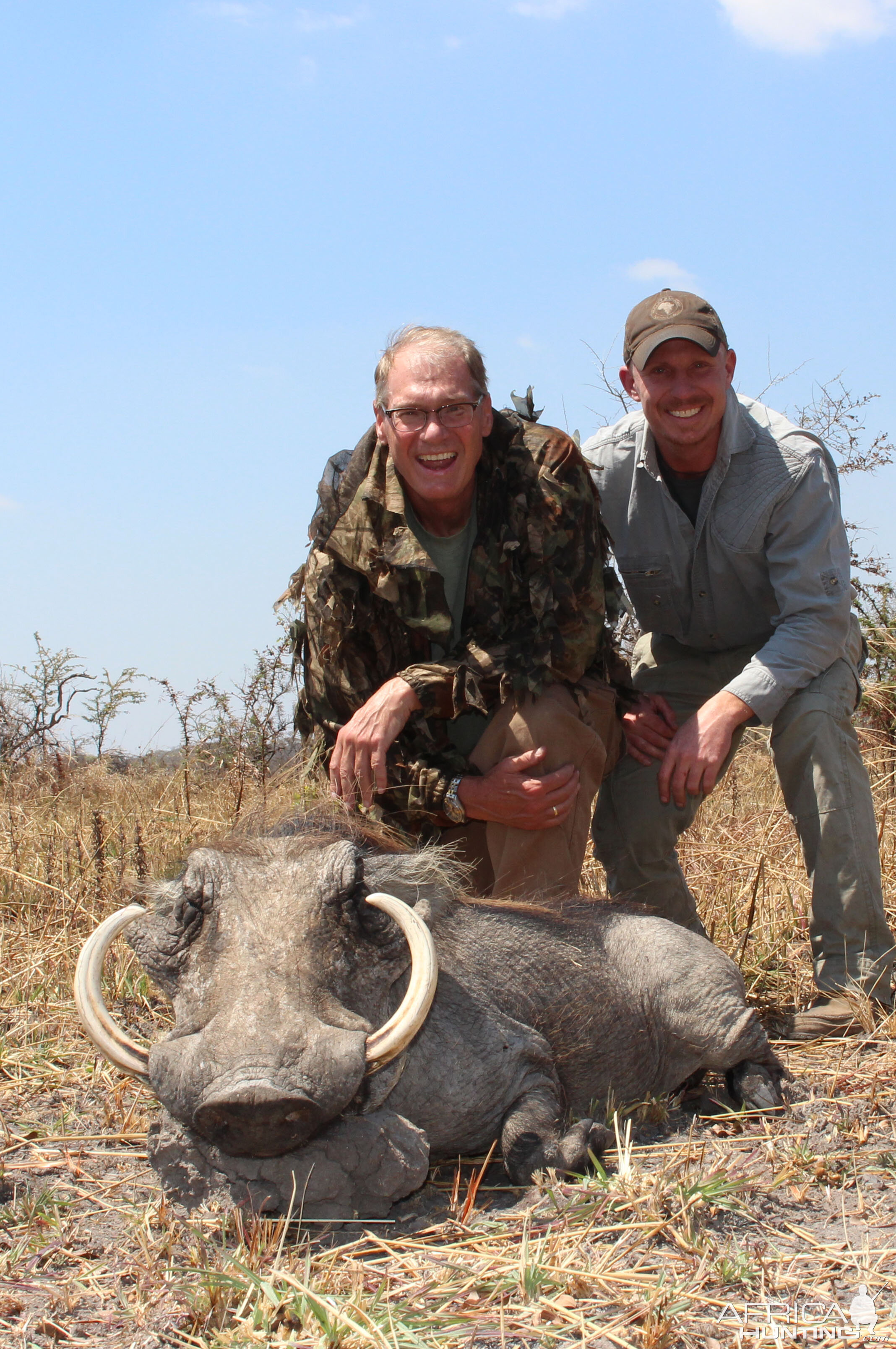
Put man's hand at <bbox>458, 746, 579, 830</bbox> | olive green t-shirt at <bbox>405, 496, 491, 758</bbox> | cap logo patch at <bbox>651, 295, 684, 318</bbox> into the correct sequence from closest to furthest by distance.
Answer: man's hand at <bbox>458, 746, 579, 830</bbox>, olive green t-shirt at <bbox>405, 496, 491, 758</bbox>, cap logo patch at <bbox>651, 295, 684, 318</bbox>

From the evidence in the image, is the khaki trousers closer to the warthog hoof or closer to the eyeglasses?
the warthog hoof

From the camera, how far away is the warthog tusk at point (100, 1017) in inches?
98.0

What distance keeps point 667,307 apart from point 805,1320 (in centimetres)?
312

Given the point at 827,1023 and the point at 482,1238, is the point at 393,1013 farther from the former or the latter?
the point at 827,1023

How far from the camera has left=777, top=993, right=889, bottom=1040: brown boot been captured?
352 centimetres

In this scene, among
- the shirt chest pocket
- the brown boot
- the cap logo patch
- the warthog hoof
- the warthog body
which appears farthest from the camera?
the shirt chest pocket

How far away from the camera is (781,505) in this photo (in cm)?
405

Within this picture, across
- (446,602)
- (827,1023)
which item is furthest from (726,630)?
(827,1023)

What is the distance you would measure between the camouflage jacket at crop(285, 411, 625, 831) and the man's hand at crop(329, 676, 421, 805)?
0.10 metres

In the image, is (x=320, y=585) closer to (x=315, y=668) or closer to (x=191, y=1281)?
(x=315, y=668)

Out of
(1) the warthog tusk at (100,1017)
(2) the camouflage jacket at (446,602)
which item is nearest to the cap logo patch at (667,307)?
(2) the camouflage jacket at (446,602)

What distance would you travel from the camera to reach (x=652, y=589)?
4.43 meters

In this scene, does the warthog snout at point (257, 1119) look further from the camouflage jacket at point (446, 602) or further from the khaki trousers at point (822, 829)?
the khaki trousers at point (822, 829)

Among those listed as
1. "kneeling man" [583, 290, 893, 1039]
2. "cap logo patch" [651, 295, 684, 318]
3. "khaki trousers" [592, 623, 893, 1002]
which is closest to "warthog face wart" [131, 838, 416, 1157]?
"kneeling man" [583, 290, 893, 1039]
